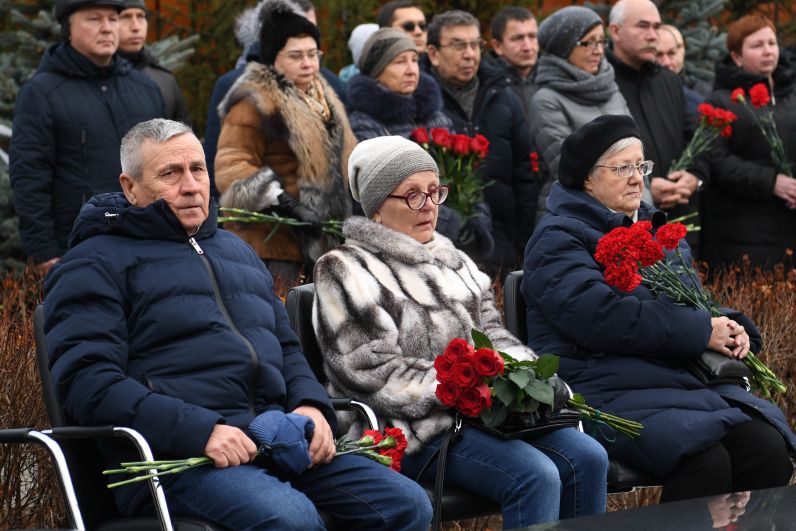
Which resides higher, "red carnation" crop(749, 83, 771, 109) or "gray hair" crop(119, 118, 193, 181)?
"gray hair" crop(119, 118, 193, 181)

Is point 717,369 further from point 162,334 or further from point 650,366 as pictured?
point 162,334

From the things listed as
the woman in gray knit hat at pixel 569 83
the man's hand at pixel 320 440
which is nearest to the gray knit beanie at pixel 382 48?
the woman in gray knit hat at pixel 569 83

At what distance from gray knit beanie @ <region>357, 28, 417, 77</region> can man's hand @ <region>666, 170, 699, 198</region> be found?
180cm

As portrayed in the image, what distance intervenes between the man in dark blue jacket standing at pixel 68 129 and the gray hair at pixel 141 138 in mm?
2554

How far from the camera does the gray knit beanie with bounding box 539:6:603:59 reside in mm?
8211

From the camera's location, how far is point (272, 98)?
23.9 ft

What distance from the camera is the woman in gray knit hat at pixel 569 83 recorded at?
8172mm

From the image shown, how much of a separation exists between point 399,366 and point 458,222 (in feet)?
8.67

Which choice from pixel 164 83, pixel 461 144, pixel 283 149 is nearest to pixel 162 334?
pixel 283 149

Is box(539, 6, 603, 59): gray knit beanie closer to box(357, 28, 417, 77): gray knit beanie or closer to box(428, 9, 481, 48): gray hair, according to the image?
box(428, 9, 481, 48): gray hair

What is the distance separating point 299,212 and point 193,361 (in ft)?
9.39

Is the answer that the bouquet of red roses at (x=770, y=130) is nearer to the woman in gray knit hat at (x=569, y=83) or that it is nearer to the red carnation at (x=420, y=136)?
the woman in gray knit hat at (x=569, y=83)

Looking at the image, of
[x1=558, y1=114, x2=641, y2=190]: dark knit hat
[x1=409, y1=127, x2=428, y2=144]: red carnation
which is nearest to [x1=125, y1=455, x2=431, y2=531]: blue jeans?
[x1=558, y1=114, x2=641, y2=190]: dark knit hat

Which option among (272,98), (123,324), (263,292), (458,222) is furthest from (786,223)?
(123,324)
